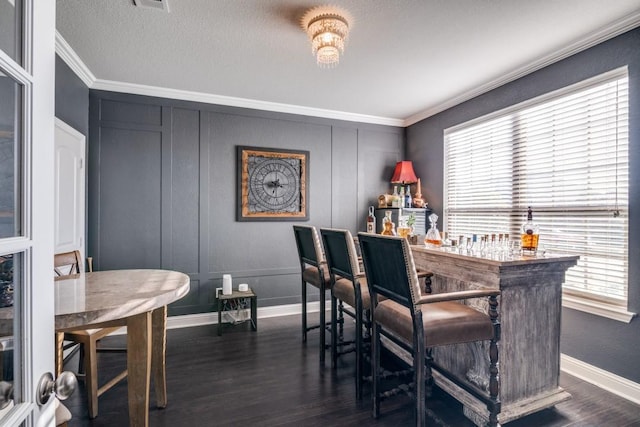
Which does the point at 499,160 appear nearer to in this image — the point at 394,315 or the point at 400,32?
the point at 400,32

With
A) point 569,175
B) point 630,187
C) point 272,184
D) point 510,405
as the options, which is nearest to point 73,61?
point 272,184

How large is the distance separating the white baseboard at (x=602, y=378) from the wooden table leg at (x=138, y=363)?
10.0ft

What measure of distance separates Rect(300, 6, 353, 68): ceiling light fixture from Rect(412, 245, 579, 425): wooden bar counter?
5.26ft

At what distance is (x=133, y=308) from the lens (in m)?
1.34

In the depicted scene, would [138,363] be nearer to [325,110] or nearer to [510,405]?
[510,405]

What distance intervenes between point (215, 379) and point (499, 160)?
329 centimetres

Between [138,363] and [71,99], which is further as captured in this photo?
[71,99]

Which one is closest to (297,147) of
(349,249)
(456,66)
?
(456,66)

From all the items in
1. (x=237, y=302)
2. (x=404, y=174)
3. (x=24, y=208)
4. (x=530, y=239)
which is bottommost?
(x=237, y=302)

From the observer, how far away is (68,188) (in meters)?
2.87

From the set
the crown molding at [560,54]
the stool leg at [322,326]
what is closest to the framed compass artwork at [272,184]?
the stool leg at [322,326]

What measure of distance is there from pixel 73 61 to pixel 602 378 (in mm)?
4888

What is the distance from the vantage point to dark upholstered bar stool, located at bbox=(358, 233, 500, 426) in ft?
5.43

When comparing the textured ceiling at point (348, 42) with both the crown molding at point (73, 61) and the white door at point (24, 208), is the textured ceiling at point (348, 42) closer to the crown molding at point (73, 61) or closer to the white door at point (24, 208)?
the crown molding at point (73, 61)
